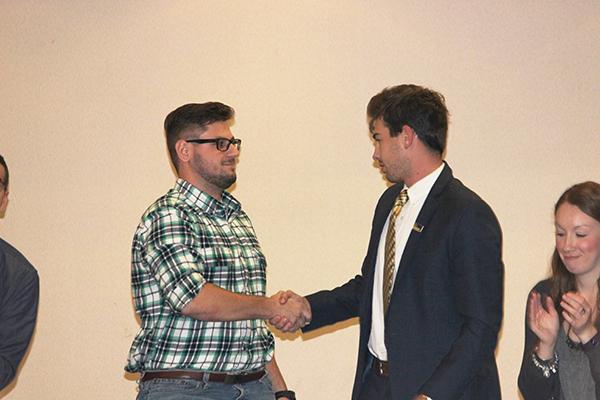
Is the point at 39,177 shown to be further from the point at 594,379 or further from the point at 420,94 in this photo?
the point at 594,379

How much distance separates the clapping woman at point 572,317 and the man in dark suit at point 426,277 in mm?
161

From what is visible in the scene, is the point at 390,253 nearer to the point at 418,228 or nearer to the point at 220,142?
the point at 418,228

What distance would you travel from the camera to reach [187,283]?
126 inches

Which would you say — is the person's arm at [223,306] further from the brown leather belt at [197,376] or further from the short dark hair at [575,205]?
the short dark hair at [575,205]

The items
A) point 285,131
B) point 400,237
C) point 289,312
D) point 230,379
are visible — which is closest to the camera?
point 230,379

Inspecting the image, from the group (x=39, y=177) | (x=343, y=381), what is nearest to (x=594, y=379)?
(x=343, y=381)

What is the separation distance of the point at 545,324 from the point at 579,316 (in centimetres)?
14

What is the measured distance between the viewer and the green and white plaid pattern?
324 cm

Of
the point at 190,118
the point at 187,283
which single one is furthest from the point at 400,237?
the point at 190,118

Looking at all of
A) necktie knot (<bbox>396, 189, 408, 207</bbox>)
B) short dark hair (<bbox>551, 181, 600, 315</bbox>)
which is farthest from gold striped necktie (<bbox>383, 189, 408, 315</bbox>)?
short dark hair (<bbox>551, 181, 600, 315</bbox>)

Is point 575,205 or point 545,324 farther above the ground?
point 575,205

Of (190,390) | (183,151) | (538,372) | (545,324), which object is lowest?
(190,390)

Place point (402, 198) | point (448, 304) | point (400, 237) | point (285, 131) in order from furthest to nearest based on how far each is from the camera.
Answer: point (285, 131), point (402, 198), point (400, 237), point (448, 304)

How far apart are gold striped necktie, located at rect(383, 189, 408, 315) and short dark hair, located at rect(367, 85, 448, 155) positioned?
26 centimetres
